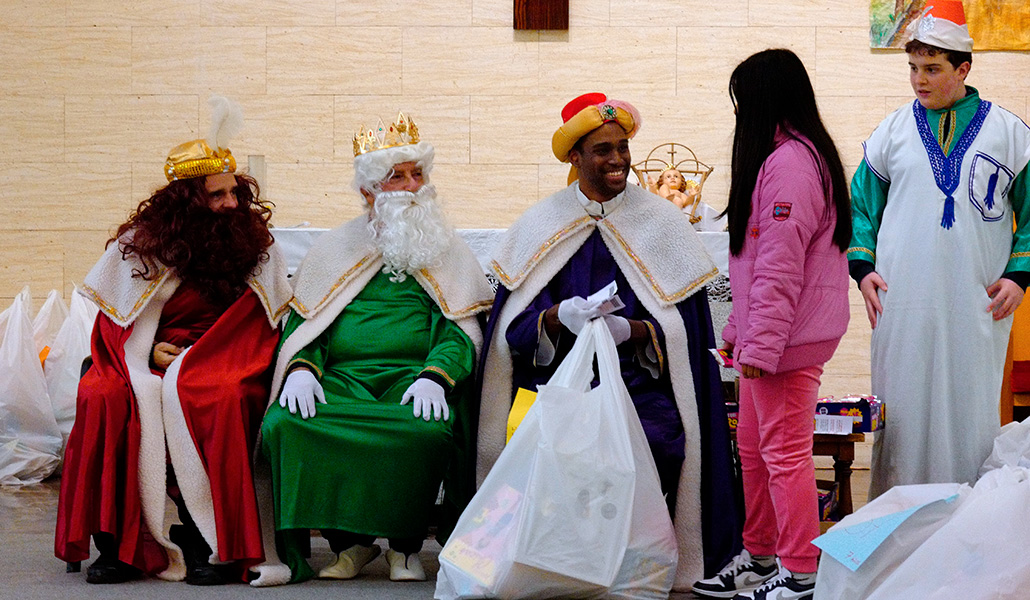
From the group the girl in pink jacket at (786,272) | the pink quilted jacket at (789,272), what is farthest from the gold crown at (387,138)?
the pink quilted jacket at (789,272)

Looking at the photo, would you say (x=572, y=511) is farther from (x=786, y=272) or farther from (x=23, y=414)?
(x=23, y=414)

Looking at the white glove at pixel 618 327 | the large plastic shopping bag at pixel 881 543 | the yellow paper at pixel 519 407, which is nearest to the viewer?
the large plastic shopping bag at pixel 881 543

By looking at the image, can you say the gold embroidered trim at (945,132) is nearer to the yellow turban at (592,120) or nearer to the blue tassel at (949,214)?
the blue tassel at (949,214)

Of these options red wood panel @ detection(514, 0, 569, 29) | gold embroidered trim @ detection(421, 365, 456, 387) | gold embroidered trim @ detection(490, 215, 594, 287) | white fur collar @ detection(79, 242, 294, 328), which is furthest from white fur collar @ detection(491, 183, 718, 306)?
red wood panel @ detection(514, 0, 569, 29)

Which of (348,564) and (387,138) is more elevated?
(387,138)

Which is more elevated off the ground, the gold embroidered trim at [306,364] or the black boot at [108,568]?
the gold embroidered trim at [306,364]

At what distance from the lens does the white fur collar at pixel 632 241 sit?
3959 mm

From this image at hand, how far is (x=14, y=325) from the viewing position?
6.07m

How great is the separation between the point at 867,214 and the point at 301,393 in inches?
74.7

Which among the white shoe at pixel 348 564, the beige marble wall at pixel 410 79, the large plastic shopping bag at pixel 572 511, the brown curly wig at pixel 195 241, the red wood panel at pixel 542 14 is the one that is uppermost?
the red wood panel at pixel 542 14

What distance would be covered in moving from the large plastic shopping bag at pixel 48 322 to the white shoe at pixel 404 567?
126 inches

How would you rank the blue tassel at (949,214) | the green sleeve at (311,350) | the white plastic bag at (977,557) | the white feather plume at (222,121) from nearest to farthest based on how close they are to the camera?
the white plastic bag at (977,557)
the blue tassel at (949,214)
the green sleeve at (311,350)
the white feather plume at (222,121)

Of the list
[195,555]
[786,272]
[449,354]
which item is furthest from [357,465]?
[786,272]

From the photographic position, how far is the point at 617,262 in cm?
403
